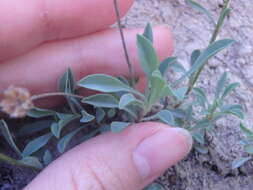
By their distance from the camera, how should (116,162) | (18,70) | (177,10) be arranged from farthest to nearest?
(177,10), (18,70), (116,162)

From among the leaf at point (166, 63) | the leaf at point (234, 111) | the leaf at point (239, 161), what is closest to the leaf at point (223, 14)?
the leaf at point (166, 63)

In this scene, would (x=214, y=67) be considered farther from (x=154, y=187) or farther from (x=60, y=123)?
(x=60, y=123)

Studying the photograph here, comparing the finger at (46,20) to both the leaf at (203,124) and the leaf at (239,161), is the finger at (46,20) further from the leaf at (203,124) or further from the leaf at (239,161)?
the leaf at (239,161)

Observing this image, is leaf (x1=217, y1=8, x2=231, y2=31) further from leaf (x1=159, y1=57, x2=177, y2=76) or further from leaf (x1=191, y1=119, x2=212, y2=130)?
leaf (x1=191, y1=119, x2=212, y2=130)

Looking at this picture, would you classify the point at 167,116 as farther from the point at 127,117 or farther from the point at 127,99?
the point at 127,117

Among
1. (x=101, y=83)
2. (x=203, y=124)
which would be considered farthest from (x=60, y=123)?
(x=203, y=124)

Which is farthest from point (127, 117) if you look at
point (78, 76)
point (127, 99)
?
point (127, 99)

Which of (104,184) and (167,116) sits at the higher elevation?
(167,116)
